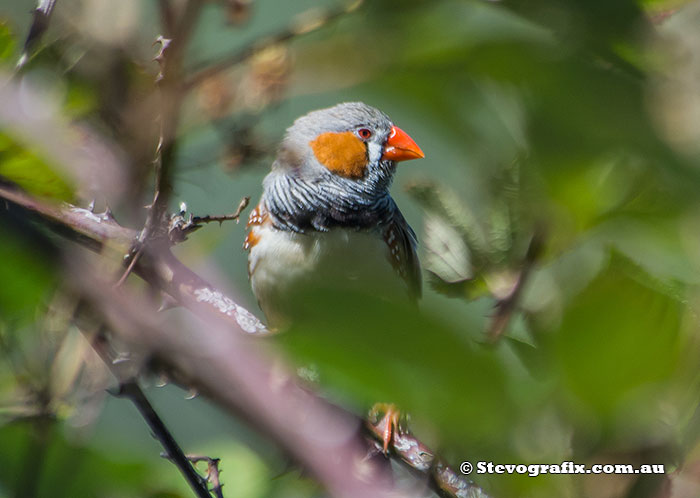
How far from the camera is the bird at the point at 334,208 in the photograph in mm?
2639

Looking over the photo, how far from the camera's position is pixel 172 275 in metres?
0.80

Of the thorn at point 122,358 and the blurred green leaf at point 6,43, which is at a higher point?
the blurred green leaf at point 6,43

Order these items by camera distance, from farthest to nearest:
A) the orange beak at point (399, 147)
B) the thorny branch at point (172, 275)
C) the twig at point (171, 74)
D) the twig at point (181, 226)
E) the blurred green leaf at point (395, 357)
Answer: the orange beak at point (399, 147) < the twig at point (181, 226) < the thorny branch at point (172, 275) < the twig at point (171, 74) < the blurred green leaf at point (395, 357)

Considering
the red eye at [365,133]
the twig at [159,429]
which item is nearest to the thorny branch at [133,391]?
the twig at [159,429]

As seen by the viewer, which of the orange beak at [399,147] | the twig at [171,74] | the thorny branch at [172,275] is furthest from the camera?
the orange beak at [399,147]

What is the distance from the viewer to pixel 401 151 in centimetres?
298

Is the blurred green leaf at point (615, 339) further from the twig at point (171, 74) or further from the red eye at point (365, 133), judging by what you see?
the red eye at point (365, 133)

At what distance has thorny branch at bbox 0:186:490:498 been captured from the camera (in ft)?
2.35

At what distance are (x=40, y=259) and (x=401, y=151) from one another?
2612 millimetres

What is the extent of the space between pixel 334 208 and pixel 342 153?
Answer: 0.29 metres

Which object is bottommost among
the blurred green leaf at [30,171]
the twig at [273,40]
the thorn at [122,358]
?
the thorn at [122,358]

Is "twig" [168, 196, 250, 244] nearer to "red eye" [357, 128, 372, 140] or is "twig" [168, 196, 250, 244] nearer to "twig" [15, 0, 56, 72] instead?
"twig" [15, 0, 56, 72]

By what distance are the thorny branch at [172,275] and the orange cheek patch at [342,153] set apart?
185 centimetres

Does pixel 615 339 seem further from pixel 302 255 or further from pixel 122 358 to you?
pixel 302 255
